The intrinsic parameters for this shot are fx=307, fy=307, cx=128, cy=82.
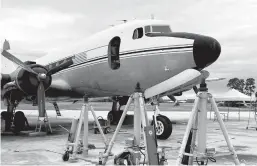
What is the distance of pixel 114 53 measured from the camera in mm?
10008

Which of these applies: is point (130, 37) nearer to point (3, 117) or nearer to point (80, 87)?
point (80, 87)

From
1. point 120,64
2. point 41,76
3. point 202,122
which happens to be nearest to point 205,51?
point 120,64

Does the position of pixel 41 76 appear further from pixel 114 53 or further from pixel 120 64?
pixel 120 64

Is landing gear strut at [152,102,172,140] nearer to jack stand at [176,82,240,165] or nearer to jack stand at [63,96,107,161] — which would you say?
jack stand at [63,96,107,161]

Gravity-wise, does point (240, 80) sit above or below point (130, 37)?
above

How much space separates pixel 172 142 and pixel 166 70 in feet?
7.97


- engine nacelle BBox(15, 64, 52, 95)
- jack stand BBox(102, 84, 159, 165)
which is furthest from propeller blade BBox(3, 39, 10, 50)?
jack stand BBox(102, 84, 159, 165)

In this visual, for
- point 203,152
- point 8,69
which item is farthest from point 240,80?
point 203,152

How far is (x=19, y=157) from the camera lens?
6836 mm

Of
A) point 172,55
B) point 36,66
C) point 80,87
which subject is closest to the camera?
point 172,55

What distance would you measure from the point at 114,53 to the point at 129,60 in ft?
3.42

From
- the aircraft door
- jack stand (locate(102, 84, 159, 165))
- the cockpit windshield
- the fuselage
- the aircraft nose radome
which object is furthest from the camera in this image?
the aircraft door

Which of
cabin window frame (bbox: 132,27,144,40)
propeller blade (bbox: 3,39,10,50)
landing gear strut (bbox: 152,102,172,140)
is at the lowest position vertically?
landing gear strut (bbox: 152,102,172,140)

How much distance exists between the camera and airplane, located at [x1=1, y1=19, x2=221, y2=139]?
773 cm
